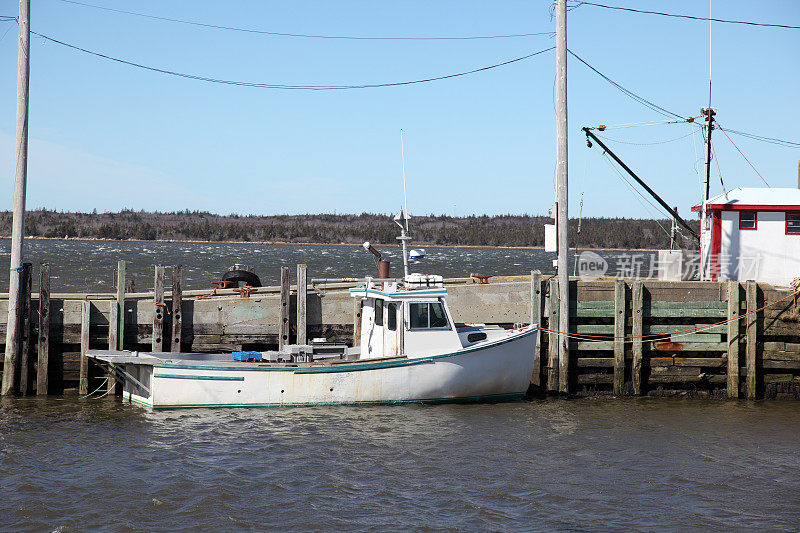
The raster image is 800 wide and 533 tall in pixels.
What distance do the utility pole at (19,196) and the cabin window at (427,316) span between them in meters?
8.20

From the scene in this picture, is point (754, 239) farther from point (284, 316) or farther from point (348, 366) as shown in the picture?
point (284, 316)

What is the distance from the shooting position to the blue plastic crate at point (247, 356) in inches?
561

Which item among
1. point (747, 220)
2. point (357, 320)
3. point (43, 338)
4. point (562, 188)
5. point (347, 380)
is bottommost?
point (347, 380)

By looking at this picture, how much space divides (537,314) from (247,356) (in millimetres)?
6308

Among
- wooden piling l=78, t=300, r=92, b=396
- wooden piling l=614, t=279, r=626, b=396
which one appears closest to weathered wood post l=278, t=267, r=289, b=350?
wooden piling l=78, t=300, r=92, b=396

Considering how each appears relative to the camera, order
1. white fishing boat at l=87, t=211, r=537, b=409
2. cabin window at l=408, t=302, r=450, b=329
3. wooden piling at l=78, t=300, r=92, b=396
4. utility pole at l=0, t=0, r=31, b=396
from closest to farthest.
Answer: white fishing boat at l=87, t=211, r=537, b=409 → cabin window at l=408, t=302, r=450, b=329 → utility pole at l=0, t=0, r=31, b=396 → wooden piling at l=78, t=300, r=92, b=396

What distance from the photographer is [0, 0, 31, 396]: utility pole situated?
47.7 ft

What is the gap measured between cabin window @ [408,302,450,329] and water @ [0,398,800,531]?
171 cm

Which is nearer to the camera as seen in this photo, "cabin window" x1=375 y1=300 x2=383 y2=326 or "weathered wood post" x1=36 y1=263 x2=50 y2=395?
"weathered wood post" x1=36 y1=263 x2=50 y2=395

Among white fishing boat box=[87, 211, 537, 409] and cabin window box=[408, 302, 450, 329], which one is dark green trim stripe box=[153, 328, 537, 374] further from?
cabin window box=[408, 302, 450, 329]

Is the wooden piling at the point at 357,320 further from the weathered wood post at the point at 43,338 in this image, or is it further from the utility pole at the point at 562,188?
the weathered wood post at the point at 43,338

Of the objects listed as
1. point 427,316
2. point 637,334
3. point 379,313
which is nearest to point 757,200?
point 637,334

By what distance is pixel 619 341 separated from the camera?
1538 cm

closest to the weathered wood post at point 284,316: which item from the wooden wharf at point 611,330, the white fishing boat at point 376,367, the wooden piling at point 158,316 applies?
the wooden wharf at point 611,330
